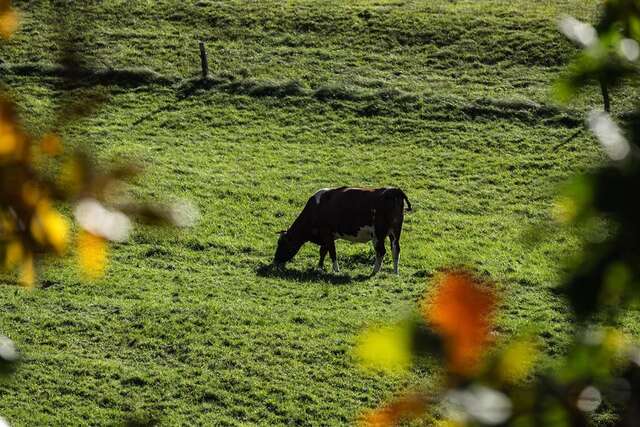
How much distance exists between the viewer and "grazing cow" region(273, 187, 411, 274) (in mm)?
16188

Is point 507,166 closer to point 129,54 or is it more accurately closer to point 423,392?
point 129,54

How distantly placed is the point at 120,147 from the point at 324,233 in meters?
8.48

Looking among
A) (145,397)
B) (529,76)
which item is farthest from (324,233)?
(529,76)

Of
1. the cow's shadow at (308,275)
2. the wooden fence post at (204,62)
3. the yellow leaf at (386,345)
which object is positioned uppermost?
the yellow leaf at (386,345)

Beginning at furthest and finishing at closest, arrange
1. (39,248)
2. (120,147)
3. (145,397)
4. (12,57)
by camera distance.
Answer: (12,57) → (120,147) → (145,397) → (39,248)

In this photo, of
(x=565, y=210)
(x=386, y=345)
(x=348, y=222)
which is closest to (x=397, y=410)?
(x=386, y=345)

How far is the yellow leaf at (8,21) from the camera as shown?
1.65 m

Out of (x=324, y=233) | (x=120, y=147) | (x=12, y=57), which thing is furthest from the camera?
(x=12, y=57)

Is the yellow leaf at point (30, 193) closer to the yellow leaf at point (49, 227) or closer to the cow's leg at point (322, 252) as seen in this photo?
the yellow leaf at point (49, 227)

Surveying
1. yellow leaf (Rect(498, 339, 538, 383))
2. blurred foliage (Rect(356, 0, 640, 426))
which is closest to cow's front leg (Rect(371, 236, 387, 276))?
blurred foliage (Rect(356, 0, 640, 426))

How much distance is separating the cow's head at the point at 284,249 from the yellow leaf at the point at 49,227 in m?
15.1

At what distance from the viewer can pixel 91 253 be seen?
1.62m

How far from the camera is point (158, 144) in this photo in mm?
24047

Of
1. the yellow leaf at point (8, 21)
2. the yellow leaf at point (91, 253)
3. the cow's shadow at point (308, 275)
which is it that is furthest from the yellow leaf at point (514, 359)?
the cow's shadow at point (308, 275)
